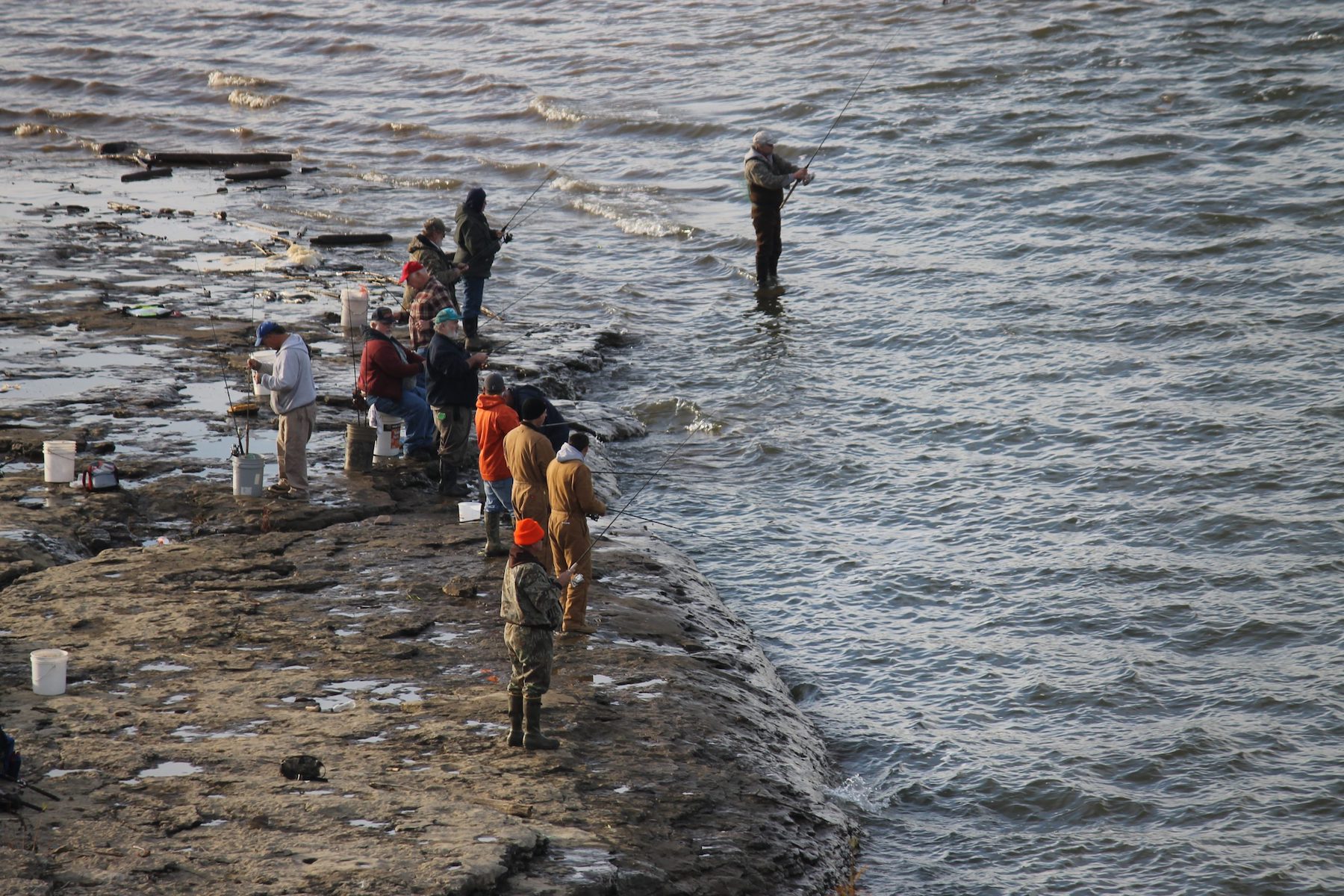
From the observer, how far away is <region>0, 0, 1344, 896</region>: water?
855 centimetres

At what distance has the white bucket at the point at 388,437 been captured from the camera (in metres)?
11.3

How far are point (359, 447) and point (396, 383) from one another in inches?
24.2

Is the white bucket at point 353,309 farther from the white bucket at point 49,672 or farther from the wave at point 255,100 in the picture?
the wave at point 255,100

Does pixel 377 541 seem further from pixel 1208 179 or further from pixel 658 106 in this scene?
pixel 658 106

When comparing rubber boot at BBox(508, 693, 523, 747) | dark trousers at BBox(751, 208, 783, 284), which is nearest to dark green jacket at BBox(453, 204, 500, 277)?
dark trousers at BBox(751, 208, 783, 284)

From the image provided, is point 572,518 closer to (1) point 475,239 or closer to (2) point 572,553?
(2) point 572,553

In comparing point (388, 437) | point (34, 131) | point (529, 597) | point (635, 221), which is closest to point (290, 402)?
point (388, 437)

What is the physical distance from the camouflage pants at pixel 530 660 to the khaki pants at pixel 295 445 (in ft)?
12.9

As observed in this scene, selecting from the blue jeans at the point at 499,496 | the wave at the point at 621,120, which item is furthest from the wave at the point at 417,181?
the blue jeans at the point at 499,496

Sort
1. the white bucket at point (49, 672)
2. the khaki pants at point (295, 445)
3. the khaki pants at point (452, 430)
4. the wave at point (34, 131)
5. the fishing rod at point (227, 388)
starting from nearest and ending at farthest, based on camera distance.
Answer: the white bucket at point (49, 672), the khaki pants at point (295, 445), the khaki pants at point (452, 430), the fishing rod at point (227, 388), the wave at point (34, 131)

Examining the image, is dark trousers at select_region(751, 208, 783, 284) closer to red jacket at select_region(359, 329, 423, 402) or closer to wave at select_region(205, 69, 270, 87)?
red jacket at select_region(359, 329, 423, 402)

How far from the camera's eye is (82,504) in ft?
33.4

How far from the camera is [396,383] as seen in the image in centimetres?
1118

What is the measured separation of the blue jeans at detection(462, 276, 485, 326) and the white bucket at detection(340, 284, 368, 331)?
3.61 ft
